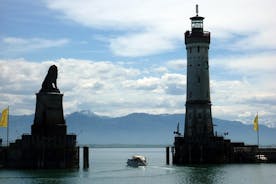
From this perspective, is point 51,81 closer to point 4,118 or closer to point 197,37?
point 4,118

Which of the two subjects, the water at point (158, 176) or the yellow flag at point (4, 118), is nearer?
the water at point (158, 176)

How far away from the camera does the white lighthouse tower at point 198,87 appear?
11844 cm

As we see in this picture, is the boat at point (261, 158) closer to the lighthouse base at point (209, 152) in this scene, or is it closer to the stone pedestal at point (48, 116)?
the lighthouse base at point (209, 152)

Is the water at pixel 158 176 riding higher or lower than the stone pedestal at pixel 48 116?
lower

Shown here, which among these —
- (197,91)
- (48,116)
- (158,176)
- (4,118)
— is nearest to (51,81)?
(48,116)

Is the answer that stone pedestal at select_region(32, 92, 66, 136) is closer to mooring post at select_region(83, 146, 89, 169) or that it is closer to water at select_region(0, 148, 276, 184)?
mooring post at select_region(83, 146, 89, 169)

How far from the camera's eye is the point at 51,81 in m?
104

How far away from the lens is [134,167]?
392 ft

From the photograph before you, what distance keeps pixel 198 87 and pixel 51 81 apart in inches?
1155

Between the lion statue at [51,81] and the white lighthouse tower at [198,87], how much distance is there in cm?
2727

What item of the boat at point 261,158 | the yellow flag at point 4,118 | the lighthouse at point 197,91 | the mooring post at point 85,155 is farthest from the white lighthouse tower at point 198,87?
the yellow flag at point 4,118

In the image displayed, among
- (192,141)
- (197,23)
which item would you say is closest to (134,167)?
(192,141)

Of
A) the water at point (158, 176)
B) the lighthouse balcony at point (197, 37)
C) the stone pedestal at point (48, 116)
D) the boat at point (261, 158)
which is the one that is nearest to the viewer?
the water at point (158, 176)

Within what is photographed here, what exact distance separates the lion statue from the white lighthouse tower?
89.5ft
